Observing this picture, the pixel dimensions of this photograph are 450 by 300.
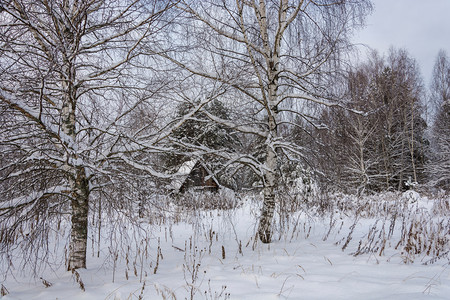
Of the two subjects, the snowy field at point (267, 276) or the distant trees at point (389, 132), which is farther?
the distant trees at point (389, 132)

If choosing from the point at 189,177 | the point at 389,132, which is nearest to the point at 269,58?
the point at 189,177

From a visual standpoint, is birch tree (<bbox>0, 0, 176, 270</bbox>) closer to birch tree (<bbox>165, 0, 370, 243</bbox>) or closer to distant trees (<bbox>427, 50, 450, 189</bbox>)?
birch tree (<bbox>165, 0, 370, 243</bbox>)

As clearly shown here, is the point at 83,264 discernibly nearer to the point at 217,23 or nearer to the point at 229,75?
the point at 229,75

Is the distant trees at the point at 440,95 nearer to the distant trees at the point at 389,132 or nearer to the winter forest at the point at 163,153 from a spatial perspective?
the distant trees at the point at 389,132

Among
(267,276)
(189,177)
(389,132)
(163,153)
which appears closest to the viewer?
(267,276)

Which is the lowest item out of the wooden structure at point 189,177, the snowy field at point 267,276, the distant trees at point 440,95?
the snowy field at point 267,276

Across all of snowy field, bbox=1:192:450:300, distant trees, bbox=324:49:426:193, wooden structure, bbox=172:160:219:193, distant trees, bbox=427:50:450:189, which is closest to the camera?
snowy field, bbox=1:192:450:300

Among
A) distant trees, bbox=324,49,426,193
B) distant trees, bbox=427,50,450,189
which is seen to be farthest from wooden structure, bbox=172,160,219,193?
distant trees, bbox=427,50,450,189

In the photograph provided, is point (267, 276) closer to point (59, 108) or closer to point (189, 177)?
point (189, 177)

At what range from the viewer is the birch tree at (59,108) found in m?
2.48

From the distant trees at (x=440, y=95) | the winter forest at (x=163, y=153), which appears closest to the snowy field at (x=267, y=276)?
the winter forest at (x=163, y=153)

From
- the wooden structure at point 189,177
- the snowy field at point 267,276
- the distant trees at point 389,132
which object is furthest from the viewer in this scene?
the distant trees at point 389,132

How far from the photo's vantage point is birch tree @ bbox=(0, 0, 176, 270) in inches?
97.6

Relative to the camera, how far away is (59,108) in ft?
9.98
